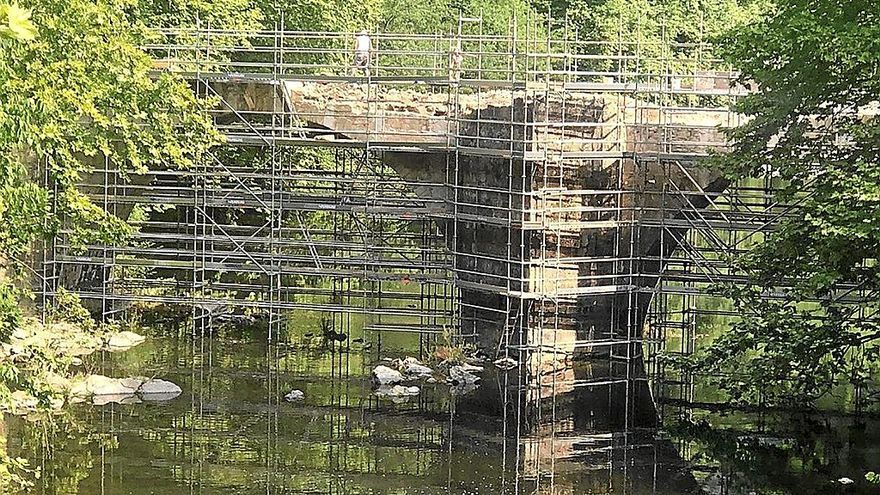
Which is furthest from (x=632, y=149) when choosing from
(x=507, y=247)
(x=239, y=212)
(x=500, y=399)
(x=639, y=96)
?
(x=239, y=212)

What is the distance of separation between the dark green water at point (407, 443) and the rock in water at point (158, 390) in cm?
21

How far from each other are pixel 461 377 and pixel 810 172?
6.25 meters

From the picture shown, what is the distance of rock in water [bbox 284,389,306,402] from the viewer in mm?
17734

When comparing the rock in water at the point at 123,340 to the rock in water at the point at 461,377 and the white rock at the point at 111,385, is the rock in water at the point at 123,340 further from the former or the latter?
the rock in water at the point at 461,377

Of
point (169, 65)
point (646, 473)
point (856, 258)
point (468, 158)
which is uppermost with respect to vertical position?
point (169, 65)

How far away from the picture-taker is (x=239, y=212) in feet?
87.6

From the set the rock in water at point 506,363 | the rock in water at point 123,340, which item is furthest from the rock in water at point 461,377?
the rock in water at point 123,340

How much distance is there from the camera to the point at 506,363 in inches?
792

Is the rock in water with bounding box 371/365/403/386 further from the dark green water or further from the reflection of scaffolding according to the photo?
the reflection of scaffolding

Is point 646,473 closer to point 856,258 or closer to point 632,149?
point 856,258

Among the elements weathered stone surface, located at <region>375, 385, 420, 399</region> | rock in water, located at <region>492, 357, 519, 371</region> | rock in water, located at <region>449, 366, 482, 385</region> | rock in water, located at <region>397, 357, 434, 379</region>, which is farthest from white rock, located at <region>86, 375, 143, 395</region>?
rock in water, located at <region>492, 357, 519, 371</region>

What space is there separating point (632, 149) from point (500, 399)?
471cm

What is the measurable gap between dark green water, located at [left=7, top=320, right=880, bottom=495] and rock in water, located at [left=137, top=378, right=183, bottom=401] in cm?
21

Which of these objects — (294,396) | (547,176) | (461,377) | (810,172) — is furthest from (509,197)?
(810,172)
